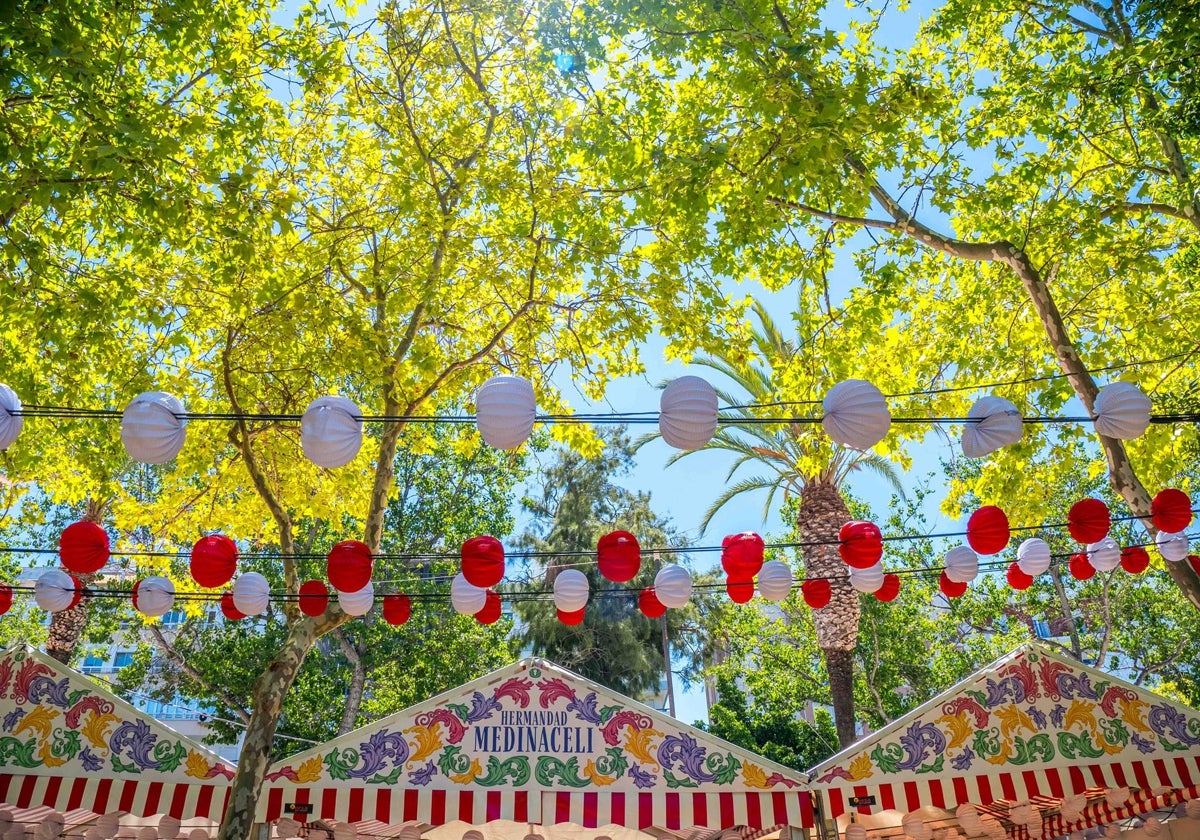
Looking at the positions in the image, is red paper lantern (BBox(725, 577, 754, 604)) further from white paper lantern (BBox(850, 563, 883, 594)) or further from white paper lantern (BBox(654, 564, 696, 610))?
white paper lantern (BBox(850, 563, 883, 594))

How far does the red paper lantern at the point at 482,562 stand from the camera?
21.4ft

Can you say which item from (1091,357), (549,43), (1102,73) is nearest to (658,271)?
(549,43)

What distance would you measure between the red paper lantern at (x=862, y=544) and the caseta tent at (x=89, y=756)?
5.71m

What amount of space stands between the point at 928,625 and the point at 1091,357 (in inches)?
407

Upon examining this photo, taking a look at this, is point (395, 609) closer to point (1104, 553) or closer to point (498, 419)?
point (498, 419)

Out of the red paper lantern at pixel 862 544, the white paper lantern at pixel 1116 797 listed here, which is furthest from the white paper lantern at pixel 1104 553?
the red paper lantern at pixel 862 544

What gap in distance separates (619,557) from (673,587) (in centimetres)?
117

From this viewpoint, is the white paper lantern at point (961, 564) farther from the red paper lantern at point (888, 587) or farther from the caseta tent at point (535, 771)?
the caseta tent at point (535, 771)

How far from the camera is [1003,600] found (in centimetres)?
1841

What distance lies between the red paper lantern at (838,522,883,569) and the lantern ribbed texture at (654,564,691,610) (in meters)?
1.49

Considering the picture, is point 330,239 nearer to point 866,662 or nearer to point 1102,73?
point 1102,73

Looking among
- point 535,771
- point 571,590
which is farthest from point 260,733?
point 571,590

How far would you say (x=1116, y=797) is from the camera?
25.7 ft

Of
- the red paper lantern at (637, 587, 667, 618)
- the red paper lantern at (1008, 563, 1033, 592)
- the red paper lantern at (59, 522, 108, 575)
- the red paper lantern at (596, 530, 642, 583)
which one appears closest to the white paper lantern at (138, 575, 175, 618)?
the red paper lantern at (59, 522, 108, 575)
